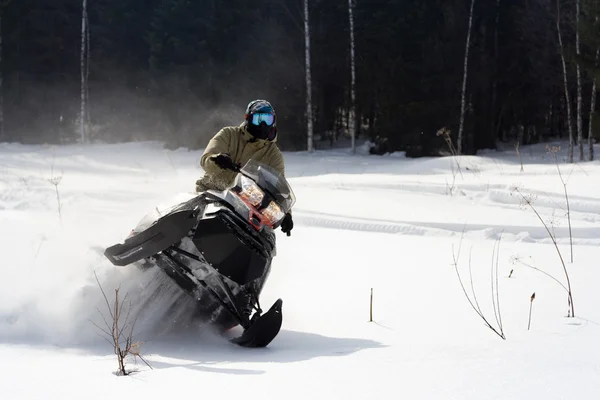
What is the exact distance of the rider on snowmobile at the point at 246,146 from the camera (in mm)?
4477

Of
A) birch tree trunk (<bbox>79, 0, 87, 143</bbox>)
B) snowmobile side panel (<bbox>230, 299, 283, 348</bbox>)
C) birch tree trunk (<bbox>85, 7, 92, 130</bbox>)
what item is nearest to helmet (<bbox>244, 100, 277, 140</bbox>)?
snowmobile side panel (<bbox>230, 299, 283, 348</bbox>)

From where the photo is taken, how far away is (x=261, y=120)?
4.57 meters

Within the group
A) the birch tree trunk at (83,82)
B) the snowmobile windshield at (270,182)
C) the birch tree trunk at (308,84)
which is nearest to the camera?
the snowmobile windshield at (270,182)

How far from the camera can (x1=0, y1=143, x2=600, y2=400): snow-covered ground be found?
2614 millimetres

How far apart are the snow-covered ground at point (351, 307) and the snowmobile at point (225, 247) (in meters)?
0.16

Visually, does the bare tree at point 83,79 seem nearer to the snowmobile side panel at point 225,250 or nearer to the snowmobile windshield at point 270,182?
the snowmobile windshield at point 270,182

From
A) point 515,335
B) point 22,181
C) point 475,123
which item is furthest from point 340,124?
point 515,335

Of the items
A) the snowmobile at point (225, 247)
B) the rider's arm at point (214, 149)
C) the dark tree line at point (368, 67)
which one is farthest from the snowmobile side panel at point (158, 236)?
the dark tree line at point (368, 67)

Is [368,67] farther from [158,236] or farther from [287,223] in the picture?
[158,236]

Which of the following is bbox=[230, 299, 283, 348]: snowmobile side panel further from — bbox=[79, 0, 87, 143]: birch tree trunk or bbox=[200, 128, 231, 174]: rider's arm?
bbox=[79, 0, 87, 143]: birch tree trunk

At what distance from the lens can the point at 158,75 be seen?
28.0 m

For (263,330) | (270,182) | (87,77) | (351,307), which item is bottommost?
(351,307)

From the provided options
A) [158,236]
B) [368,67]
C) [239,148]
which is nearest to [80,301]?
[158,236]

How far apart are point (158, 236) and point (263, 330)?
0.85 metres
